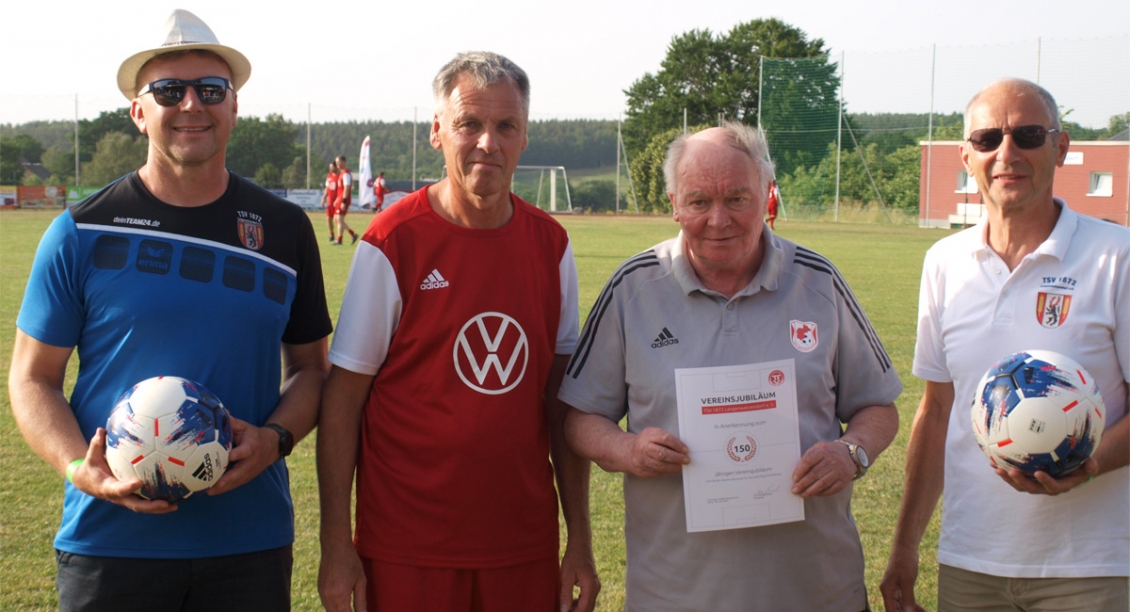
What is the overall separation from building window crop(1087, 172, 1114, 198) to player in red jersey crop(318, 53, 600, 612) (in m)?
37.8

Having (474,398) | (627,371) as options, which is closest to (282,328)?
(474,398)

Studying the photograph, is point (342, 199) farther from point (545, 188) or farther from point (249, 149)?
point (545, 188)

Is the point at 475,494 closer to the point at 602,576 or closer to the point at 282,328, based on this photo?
the point at 282,328

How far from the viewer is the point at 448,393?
10.1 ft

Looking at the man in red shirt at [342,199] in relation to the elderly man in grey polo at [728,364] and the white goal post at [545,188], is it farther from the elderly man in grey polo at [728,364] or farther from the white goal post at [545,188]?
the white goal post at [545,188]

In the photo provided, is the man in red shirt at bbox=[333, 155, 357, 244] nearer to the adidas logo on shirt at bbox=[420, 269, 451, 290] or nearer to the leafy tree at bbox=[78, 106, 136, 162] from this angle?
the leafy tree at bbox=[78, 106, 136, 162]

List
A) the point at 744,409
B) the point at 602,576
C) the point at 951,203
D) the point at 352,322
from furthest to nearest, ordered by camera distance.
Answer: the point at 951,203 → the point at 602,576 → the point at 352,322 → the point at 744,409

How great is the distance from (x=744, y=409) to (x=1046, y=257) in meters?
1.10

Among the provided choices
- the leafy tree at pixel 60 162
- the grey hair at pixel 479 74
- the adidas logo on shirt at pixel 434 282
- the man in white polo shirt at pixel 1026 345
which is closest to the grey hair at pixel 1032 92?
the man in white polo shirt at pixel 1026 345

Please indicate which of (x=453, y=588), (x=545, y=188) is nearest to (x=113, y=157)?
(x=545, y=188)

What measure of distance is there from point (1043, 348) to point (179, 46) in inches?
111

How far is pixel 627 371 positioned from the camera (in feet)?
9.96

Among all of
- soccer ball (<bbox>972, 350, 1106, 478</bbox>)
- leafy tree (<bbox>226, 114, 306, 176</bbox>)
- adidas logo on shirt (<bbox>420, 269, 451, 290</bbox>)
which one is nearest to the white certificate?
soccer ball (<bbox>972, 350, 1106, 478</bbox>)

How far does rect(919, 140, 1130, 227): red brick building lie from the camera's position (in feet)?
113
